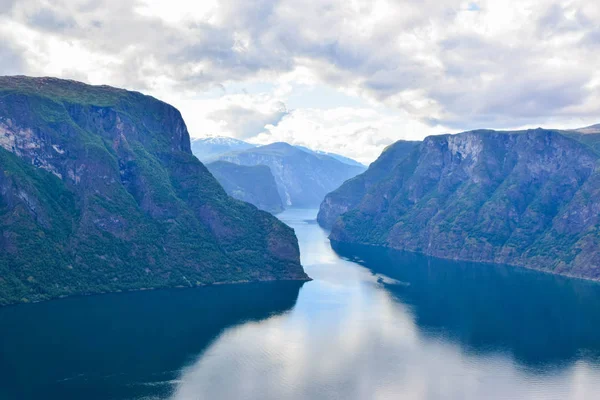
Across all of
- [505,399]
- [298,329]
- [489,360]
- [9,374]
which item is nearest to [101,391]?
[9,374]

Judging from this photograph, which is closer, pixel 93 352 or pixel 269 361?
pixel 93 352

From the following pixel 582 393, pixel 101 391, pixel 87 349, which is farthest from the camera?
pixel 87 349

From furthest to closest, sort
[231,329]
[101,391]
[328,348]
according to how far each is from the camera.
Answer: [231,329]
[328,348]
[101,391]

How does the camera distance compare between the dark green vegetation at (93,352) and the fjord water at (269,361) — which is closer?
the dark green vegetation at (93,352)

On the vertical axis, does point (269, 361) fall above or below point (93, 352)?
below

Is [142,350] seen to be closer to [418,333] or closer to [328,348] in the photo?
[328,348]

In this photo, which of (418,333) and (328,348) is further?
(418,333)

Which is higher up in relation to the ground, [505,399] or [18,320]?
[18,320]

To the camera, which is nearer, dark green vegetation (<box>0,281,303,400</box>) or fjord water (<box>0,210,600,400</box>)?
dark green vegetation (<box>0,281,303,400</box>)

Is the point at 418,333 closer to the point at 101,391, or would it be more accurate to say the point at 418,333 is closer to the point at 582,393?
the point at 582,393

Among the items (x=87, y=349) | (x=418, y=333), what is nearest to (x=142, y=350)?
(x=87, y=349)
